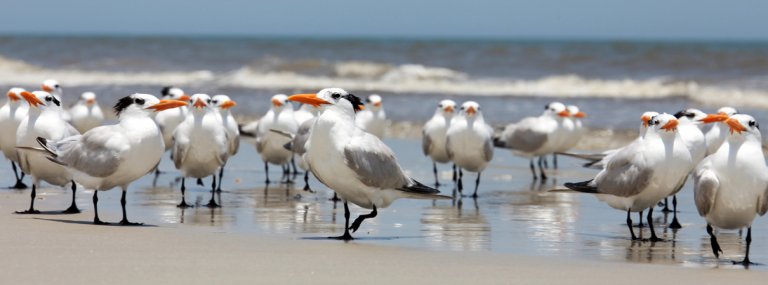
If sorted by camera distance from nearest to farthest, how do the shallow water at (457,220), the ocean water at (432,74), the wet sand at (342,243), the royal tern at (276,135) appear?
1. the wet sand at (342,243)
2. the shallow water at (457,220)
3. the royal tern at (276,135)
4. the ocean water at (432,74)

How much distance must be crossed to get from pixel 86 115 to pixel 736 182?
36.7 feet

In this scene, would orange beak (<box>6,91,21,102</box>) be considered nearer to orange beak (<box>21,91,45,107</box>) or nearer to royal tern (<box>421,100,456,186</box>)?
orange beak (<box>21,91,45,107</box>)

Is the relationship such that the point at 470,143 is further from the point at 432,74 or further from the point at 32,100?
the point at 432,74

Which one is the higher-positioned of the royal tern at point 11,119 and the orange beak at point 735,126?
the orange beak at point 735,126

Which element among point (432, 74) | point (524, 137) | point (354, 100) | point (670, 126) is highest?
point (432, 74)

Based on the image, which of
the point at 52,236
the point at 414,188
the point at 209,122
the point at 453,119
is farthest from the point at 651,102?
the point at 52,236

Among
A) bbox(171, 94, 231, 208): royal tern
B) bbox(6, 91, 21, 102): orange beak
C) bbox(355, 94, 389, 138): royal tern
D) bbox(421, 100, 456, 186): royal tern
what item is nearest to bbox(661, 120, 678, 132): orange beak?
bbox(171, 94, 231, 208): royal tern

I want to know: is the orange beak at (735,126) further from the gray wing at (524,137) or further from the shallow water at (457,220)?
the gray wing at (524,137)

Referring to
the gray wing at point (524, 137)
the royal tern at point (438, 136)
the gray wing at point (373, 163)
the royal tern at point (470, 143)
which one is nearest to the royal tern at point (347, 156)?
the gray wing at point (373, 163)

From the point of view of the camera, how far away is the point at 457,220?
10492 mm

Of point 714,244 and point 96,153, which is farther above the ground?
point 96,153

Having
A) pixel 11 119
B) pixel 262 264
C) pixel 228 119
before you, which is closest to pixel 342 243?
pixel 262 264

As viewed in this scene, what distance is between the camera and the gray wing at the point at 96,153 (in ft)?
30.4

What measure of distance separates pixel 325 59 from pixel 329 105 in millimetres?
37270
